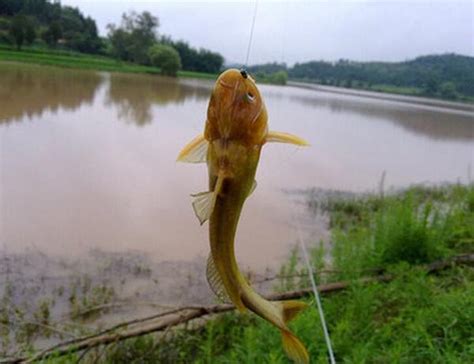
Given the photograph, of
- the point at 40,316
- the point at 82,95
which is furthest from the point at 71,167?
the point at 82,95

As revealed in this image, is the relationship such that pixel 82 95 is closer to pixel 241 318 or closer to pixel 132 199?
pixel 132 199

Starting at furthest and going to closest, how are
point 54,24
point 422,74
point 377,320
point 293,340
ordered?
point 54,24 < point 422,74 < point 377,320 < point 293,340

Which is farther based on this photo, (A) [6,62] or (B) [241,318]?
(A) [6,62]

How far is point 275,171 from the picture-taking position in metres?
11.3

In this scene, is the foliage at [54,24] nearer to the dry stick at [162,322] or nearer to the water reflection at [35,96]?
the water reflection at [35,96]

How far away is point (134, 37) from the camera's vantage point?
129ft

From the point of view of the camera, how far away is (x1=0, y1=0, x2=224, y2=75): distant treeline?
28875 millimetres

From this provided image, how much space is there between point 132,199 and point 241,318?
4810 mm

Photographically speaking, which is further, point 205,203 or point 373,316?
point 373,316

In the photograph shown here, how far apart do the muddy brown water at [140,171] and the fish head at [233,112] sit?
43cm

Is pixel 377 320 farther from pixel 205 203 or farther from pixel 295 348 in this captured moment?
pixel 205 203

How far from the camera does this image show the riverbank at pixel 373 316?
2.95 m

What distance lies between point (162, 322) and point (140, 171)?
655cm

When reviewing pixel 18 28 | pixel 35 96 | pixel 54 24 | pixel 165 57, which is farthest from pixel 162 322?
pixel 54 24
